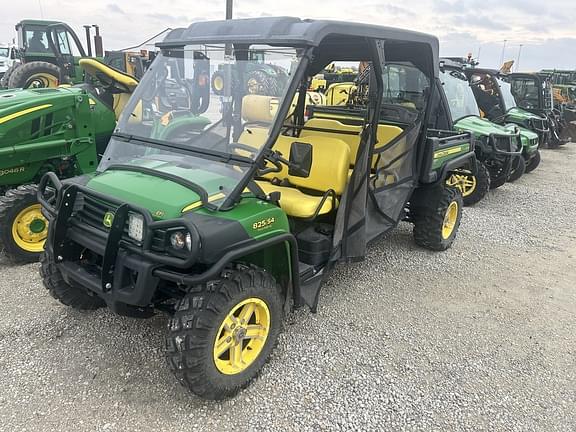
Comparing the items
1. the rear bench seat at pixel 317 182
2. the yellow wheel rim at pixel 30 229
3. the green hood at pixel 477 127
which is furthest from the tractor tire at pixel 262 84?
the green hood at pixel 477 127

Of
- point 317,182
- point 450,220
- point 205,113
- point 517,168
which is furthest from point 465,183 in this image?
point 205,113

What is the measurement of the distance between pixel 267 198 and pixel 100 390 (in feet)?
4.64

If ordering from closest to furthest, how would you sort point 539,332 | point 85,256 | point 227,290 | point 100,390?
1. point 227,290
2. point 100,390
3. point 85,256
4. point 539,332

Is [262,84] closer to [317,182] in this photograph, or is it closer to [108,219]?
[317,182]

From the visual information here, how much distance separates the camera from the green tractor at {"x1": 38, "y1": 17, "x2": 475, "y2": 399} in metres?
2.31

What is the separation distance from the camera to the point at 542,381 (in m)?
2.93

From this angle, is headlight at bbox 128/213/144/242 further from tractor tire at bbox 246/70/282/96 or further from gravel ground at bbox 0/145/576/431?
tractor tire at bbox 246/70/282/96

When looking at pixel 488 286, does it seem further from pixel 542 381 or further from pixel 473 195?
pixel 473 195

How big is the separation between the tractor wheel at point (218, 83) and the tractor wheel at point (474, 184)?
4628 millimetres

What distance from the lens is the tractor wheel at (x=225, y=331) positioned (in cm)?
231

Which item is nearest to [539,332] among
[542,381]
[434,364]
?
[542,381]

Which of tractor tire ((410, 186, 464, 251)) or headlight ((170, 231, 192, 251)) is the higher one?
headlight ((170, 231, 192, 251))

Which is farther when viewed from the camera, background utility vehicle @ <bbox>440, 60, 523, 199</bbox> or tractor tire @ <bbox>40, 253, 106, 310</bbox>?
background utility vehicle @ <bbox>440, 60, 523, 199</bbox>

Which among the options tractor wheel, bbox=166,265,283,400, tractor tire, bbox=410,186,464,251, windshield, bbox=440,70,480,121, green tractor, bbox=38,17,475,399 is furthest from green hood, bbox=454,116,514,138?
tractor wheel, bbox=166,265,283,400
